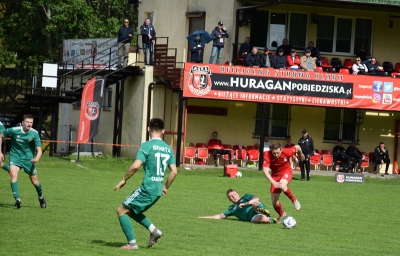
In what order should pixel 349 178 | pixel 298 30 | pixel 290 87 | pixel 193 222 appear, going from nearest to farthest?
pixel 193 222 → pixel 349 178 → pixel 290 87 → pixel 298 30

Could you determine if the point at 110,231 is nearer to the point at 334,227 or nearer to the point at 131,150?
the point at 334,227

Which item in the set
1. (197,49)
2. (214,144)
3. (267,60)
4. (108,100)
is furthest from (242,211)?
(108,100)

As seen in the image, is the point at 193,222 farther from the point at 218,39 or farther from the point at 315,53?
the point at 315,53

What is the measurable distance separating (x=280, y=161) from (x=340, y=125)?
71.8 feet

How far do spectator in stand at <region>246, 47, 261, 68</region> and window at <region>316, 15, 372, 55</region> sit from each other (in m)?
4.67

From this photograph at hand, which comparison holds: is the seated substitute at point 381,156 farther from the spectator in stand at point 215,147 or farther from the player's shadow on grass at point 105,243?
the player's shadow on grass at point 105,243

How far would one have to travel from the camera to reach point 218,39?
3341 centimetres

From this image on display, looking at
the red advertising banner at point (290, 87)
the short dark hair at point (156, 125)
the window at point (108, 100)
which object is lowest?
the short dark hair at point (156, 125)

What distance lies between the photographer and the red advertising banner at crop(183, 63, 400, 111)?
108ft

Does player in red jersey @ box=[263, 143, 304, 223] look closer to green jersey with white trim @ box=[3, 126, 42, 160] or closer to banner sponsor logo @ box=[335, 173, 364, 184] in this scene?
green jersey with white trim @ box=[3, 126, 42, 160]

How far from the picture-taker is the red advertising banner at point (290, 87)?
32.9m

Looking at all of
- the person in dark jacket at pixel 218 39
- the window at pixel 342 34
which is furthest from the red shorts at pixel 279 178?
the window at pixel 342 34

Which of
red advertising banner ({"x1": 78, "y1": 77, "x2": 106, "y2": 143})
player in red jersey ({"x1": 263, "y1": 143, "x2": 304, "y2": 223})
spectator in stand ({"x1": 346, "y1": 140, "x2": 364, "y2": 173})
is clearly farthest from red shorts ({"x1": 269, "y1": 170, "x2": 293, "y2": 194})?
spectator in stand ({"x1": 346, "y1": 140, "x2": 364, "y2": 173})

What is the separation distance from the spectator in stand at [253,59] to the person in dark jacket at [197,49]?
1.81 m
